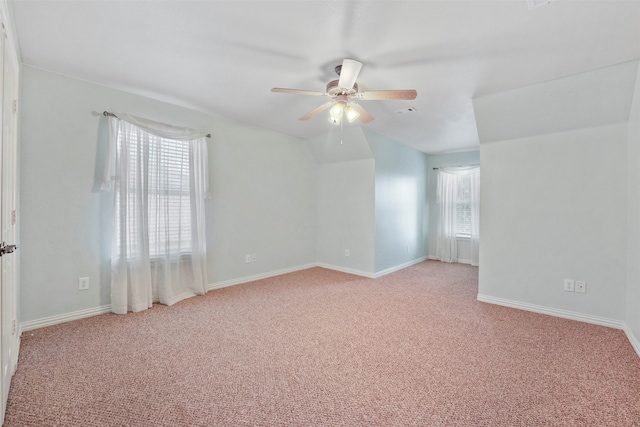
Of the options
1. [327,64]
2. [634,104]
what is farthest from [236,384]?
[634,104]

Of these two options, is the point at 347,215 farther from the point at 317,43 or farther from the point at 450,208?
the point at 317,43

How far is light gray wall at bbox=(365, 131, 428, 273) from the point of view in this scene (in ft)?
15.2

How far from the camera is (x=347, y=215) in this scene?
4.85m

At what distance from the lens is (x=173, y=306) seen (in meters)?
3.15

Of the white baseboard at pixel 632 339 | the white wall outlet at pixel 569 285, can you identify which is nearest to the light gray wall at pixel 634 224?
the white baseboard at pixel 632 339

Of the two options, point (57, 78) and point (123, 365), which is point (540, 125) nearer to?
point (123, 365)

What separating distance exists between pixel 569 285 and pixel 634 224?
834mm

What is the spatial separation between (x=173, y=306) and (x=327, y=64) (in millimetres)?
2928

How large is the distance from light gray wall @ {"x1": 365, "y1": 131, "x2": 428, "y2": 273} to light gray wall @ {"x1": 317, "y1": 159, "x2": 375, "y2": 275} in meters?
0.13

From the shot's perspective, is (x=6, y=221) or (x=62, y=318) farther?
(x=62, y=318)

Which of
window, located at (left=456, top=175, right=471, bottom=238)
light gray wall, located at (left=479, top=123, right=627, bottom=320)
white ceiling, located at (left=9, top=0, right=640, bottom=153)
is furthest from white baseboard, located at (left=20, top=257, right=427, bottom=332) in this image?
white ceiling, located at (left=9, top=0, right=640, bottom=153)

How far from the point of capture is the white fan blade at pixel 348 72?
200cm

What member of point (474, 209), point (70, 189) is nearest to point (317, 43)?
point (70, 189)

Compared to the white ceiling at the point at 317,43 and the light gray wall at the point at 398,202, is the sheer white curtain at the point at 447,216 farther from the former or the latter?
the white ceiling at the point at 317,43
